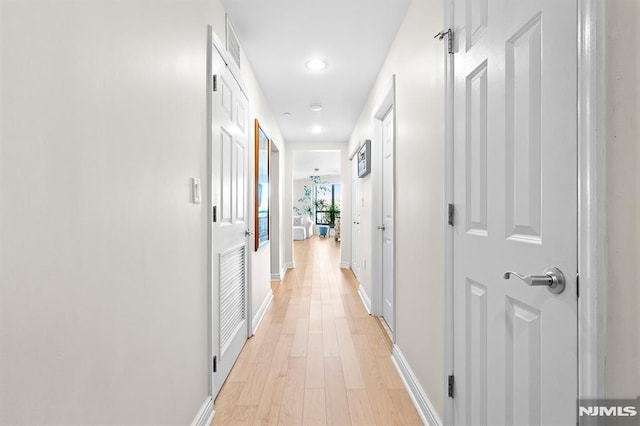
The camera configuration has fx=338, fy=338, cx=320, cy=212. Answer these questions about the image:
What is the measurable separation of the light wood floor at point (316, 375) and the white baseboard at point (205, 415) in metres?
0.05

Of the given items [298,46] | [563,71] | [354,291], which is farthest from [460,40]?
[354,291]

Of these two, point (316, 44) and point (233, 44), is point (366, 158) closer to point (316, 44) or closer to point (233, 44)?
point (316, 44)

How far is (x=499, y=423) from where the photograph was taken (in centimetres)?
114

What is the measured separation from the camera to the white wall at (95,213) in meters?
0.68

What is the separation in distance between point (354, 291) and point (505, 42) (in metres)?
3.88

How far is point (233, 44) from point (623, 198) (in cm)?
245

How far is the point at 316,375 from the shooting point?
228 cm

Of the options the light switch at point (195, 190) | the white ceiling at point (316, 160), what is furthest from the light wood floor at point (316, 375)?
the white ceiling at point (316, 160)

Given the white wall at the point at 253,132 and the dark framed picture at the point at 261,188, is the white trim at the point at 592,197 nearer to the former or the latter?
the white wall at the point at 253,132

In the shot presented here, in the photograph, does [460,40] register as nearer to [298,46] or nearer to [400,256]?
[400,256]

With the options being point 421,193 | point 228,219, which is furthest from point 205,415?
point 421,193

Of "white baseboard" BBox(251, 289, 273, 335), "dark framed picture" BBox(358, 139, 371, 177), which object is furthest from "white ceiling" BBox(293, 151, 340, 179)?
"white baseboard" BBox(251, 289, 273, 335)

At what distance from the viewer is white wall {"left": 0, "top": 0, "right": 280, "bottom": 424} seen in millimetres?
677

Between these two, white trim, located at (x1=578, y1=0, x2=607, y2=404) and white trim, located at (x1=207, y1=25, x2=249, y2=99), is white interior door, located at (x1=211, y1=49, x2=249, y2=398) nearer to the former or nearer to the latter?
white trim, located at (x1=207, y1=25, x2=249, y2=99)
